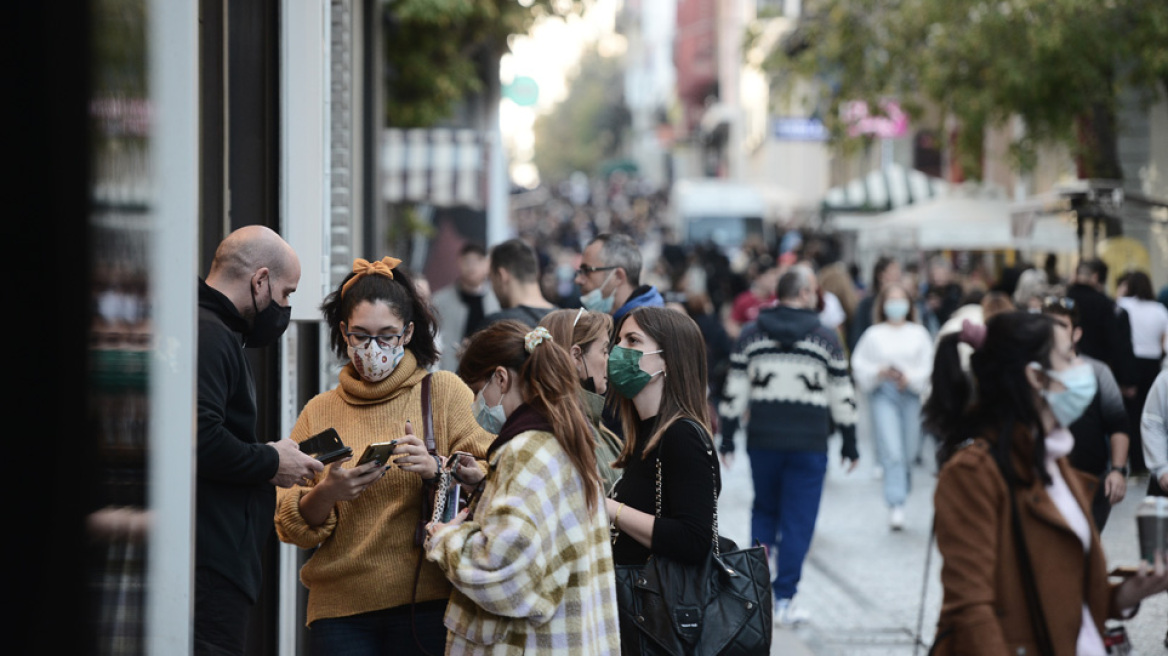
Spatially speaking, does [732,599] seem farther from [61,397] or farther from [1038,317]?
[61,397]

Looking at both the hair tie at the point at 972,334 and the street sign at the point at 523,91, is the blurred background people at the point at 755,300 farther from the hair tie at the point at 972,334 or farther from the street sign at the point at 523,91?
the hair tie at the point at 972,334

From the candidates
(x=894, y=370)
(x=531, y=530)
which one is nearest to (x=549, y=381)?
(x=531, y=530)

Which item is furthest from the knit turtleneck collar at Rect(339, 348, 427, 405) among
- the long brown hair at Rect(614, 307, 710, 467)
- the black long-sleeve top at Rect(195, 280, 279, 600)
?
the long brown hair at Rect(614, 307, 710, 467)

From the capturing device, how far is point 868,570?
9.45 metres

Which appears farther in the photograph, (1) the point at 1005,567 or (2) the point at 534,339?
(2) the point at 534,339

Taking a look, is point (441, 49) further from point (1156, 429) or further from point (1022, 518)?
point (1022, 518)

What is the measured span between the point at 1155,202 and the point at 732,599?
1287 centimetres

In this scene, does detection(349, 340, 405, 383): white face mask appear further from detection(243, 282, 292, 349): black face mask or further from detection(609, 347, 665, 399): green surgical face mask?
detection(609, 347, 665, 399): green surgical face mask

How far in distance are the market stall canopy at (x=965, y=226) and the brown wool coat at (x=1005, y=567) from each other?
14759mm

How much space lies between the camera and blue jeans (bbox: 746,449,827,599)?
7.63 meters

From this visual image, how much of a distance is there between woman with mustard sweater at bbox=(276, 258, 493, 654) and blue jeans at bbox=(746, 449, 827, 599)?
146 inches

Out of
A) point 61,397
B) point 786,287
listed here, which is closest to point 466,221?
point 786,287

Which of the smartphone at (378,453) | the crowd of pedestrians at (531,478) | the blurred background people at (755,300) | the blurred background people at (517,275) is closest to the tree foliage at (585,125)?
the blurred background people at (755,300)

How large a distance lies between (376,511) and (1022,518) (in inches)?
72.4
